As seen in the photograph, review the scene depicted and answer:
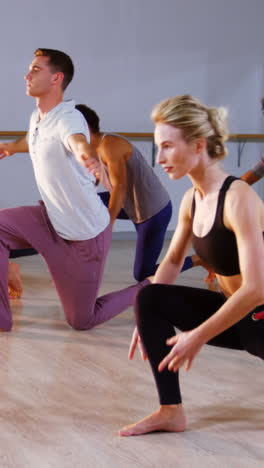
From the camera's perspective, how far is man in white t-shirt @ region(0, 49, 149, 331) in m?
3.19

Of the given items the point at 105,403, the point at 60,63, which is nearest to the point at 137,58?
the point at 60,63

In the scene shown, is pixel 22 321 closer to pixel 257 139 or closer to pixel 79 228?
pixel 79 228

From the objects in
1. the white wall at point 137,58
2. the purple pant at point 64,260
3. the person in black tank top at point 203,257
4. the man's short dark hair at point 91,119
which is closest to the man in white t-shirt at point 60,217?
the purple pant at point 64,260

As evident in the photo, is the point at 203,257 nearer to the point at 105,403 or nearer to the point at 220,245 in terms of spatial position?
the point at 220,245

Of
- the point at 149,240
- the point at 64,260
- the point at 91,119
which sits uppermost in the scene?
the point at 91,119

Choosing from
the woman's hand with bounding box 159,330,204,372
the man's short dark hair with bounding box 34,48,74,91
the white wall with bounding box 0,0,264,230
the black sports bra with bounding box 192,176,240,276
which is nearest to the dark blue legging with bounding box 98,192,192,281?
the man's short dark hair with bounding box 34,48,74,91

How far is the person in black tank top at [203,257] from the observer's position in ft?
6.27

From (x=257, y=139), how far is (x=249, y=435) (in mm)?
5014

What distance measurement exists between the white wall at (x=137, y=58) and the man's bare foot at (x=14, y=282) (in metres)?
2.19

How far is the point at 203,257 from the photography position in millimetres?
2129

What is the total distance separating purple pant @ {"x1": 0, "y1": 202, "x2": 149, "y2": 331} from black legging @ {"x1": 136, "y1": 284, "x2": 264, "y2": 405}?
3.85 feet

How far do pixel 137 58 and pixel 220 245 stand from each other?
15.1ft

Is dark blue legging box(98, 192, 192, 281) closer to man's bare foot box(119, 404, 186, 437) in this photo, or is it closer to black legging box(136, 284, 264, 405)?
black legging box(136, 284, 264, 405)

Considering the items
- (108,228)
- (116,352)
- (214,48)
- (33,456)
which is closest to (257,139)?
(214,48)
